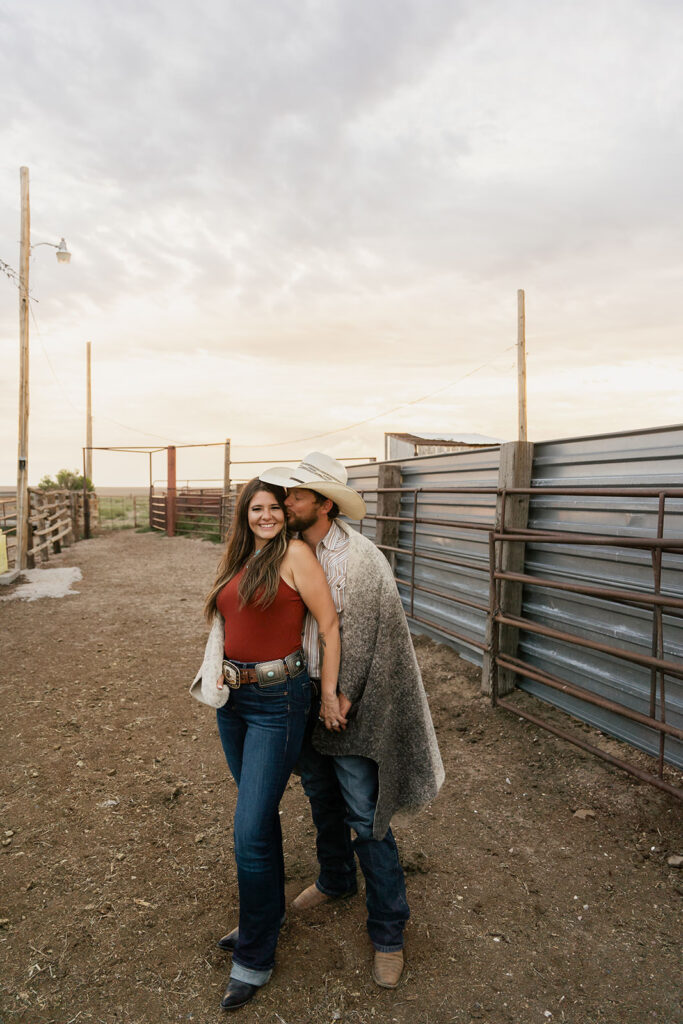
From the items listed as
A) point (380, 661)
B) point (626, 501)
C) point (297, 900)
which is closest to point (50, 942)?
point (297, 900)

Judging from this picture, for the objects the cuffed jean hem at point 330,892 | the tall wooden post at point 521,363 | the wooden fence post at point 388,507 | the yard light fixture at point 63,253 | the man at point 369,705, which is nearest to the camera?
the man at point 369,705

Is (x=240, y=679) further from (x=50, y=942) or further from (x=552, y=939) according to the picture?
(x=552, y=939)

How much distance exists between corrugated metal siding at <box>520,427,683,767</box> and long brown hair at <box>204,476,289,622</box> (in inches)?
94.1

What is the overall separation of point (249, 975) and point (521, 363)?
15.4m

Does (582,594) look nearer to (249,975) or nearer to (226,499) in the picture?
(249,975)

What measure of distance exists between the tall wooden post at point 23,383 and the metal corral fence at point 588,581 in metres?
8.38

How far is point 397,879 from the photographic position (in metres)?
2.26

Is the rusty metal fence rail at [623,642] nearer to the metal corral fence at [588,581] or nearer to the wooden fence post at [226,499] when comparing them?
the metal corral fence at [588,581]

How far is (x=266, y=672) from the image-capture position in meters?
2.09

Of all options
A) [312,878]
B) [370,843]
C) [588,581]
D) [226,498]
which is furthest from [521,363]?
[370,843]

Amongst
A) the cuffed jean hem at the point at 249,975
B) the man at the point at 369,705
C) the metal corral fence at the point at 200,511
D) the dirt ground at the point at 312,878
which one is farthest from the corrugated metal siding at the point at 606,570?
the metal corral fence at the point at 200,511

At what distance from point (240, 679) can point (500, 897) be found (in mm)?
1661

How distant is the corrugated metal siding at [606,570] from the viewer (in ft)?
11.8

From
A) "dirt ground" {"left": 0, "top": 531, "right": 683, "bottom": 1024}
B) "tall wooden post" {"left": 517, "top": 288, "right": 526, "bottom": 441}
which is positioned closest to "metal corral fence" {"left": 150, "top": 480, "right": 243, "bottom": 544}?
"tall wooden post" {"left": 517, "top": 288, "right": 526, "bottom": 441}
